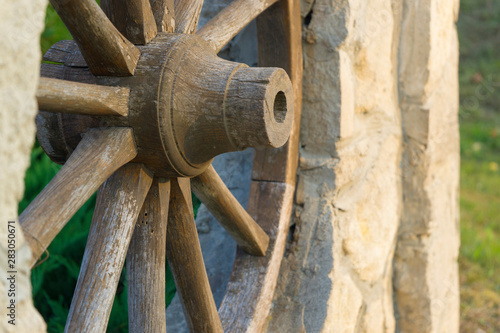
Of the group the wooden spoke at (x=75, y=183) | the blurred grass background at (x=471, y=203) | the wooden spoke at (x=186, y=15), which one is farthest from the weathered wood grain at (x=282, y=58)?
the blurred grass background at (x=471, y=203)

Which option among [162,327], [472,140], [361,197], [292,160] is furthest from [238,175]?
[472,140]

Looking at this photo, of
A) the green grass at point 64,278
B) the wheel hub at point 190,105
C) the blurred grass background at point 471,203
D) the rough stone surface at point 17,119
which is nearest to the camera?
the rough stone surface at point 17,119

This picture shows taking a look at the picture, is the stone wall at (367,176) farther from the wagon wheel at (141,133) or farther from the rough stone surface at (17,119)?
the rough stone surface at (17,119)

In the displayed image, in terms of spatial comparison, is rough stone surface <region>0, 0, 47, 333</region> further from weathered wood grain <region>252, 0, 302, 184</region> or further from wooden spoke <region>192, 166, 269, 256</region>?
weathered wood grain <region>252, 0, 302, 184</region>

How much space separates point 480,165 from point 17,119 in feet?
13.8

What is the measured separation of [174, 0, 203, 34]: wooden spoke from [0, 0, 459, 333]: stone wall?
0.39m

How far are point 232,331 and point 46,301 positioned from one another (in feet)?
2.91

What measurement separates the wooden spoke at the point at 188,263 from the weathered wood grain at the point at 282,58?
335 millimetres

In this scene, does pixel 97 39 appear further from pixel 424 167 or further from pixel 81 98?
pixel 424 167

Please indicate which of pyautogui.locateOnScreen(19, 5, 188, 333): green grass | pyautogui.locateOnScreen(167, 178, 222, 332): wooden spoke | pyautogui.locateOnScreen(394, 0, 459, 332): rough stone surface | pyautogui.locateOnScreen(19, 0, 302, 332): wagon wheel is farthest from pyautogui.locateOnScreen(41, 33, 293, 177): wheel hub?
pyautogui.locateOnScreen(19, 5, 188, 333): green grass

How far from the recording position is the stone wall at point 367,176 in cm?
133

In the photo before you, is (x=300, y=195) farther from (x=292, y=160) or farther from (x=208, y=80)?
(x=208, y=80)

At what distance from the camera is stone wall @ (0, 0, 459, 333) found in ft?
4.37

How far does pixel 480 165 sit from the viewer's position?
4211mm
